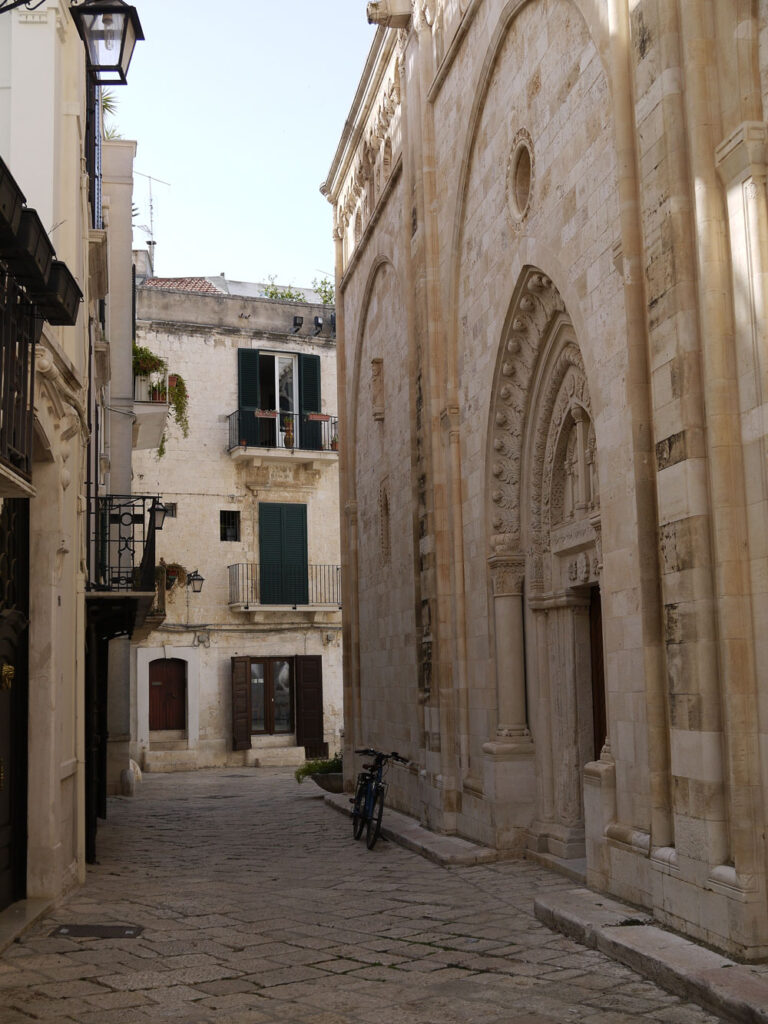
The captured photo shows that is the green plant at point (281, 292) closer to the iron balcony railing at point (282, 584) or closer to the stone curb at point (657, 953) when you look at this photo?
the iron balcony railing at point (282, 584)

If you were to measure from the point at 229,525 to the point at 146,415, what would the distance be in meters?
5.89

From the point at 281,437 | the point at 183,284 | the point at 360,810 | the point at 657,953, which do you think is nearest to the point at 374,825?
the point at 360,810

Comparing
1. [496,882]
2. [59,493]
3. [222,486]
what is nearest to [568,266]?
[59,493]

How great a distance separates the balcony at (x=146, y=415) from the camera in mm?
19734

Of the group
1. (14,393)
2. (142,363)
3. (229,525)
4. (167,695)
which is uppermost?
(142,363)

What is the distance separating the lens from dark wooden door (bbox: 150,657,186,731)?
962 inches

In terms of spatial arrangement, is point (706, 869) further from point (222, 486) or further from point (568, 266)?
point (222, 486)

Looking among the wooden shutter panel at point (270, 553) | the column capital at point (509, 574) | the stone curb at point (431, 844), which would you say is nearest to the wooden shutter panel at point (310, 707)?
the wooden shutter panel at point (270, 553)

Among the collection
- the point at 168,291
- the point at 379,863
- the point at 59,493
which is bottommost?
the point at 379,863

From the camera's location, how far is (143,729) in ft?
78.3

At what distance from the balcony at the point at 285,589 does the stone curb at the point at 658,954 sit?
1778 cm

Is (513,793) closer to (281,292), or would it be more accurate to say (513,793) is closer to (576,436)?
(576,436)

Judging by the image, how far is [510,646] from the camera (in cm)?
1042

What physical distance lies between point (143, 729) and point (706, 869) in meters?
19.2
